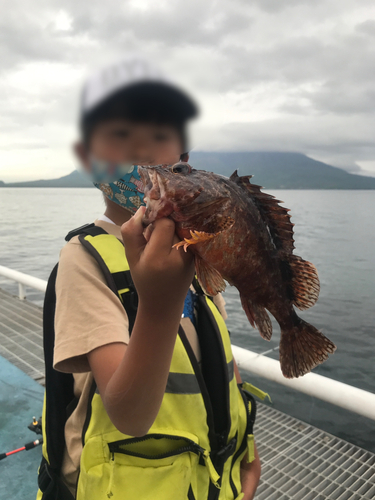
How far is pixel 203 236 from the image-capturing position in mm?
1281

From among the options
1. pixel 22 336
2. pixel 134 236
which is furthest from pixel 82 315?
pixel 22 336

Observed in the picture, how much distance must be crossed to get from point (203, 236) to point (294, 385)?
2.66 metres

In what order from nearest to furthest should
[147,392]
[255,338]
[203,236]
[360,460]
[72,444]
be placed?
1. [203,236]
2. [147,392]
3. [72,444]
4. [360,460]
5. [255,338]

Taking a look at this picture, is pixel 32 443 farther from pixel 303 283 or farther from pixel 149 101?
pixel 149 101

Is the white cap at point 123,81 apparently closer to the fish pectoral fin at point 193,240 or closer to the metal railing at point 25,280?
the fish pectoral fin at point 193,240

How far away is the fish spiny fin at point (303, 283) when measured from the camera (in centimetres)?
168

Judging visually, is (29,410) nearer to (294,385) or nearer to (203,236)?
(294,385)

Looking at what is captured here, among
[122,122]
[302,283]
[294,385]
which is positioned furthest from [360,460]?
[122,122]

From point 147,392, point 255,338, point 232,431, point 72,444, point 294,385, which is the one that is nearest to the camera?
point 147,392

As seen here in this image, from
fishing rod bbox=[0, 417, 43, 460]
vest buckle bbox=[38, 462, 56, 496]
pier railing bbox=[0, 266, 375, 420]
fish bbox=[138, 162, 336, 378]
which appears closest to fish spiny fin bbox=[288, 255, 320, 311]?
fish bbox=[138, 162, 336, 378]

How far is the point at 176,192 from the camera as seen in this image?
1.43 meters

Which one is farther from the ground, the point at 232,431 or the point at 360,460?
the point at 232,431

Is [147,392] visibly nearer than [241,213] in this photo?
Yes

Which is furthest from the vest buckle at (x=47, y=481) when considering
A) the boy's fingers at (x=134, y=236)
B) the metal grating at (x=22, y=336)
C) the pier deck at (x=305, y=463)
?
the metal grating at (x=22, y=336)
